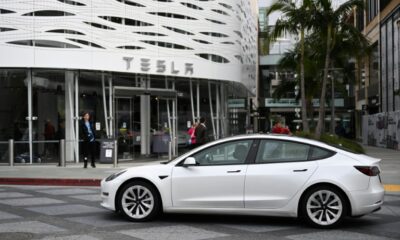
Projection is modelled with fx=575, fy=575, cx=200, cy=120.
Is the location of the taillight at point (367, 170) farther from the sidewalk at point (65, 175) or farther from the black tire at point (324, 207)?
the sidewalk at point (65, 175)

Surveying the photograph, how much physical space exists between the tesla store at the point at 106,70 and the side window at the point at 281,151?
12624 mm

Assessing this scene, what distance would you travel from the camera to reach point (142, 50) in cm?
2331

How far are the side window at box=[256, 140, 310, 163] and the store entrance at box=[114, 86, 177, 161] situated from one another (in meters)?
13.8

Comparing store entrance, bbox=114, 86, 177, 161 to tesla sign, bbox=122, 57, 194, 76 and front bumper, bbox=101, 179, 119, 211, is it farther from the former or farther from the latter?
front bumper, bbox=101, 179, 119, 211

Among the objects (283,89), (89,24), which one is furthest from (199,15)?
(283,89)

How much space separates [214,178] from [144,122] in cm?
1569

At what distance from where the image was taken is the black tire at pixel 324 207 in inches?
331

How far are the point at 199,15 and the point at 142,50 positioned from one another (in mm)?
3568

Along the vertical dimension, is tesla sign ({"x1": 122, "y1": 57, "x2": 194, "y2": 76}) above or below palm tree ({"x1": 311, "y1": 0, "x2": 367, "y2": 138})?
below

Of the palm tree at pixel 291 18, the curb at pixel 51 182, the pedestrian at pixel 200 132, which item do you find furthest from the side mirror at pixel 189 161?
the palm tree at pixel 291 18

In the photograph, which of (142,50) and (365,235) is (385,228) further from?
(142,50)

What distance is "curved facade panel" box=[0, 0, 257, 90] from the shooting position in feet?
69.6

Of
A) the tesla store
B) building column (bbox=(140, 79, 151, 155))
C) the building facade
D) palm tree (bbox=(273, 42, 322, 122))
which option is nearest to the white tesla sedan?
the tesla store

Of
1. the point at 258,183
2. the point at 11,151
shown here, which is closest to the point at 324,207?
the point at 258,183
